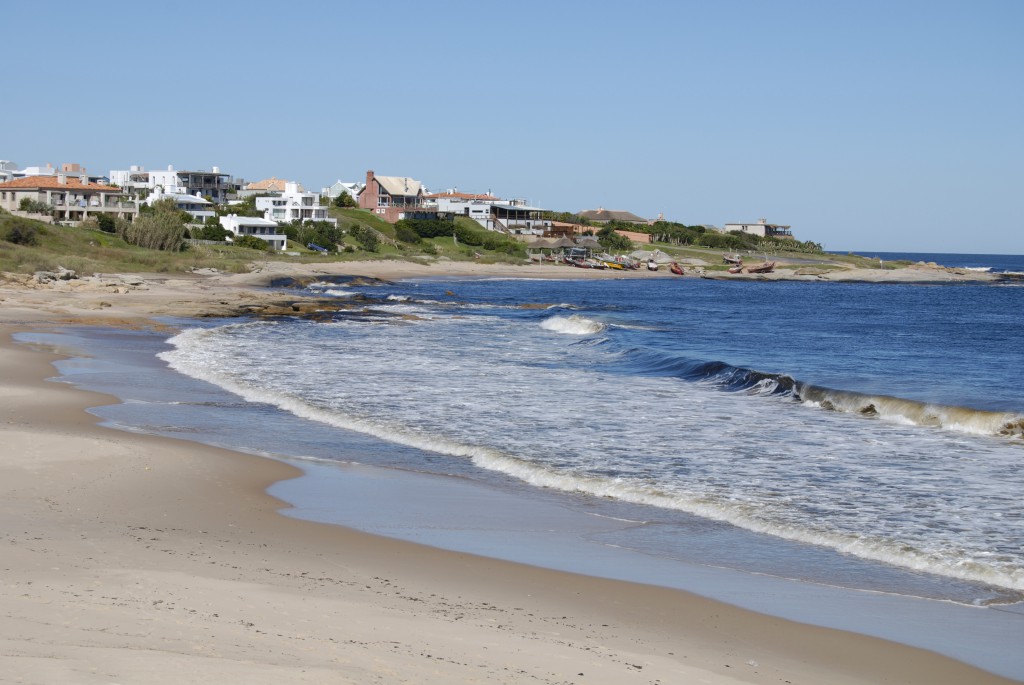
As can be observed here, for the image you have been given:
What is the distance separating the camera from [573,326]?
43.3 m

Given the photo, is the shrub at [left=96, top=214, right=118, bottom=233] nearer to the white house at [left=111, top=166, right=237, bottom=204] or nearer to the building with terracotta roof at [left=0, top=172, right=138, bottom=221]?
the building with terracotta roof at [left=0, top=172, right=138, bottom=221]

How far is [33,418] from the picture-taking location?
1612 centimetres

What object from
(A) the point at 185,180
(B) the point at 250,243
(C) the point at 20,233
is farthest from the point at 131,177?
(C) the point at 20,233

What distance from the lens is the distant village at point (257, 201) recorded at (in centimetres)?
8869

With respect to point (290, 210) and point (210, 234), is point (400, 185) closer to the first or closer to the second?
point (290, 210)

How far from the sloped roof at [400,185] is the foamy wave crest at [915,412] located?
114 metres

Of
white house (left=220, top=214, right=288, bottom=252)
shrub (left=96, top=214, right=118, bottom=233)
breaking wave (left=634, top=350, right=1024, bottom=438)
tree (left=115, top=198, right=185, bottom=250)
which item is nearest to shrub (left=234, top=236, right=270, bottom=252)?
white house (left=220, top=214, right=288, bottom=252)

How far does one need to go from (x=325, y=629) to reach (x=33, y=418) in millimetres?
11151

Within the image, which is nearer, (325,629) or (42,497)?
(325,629)

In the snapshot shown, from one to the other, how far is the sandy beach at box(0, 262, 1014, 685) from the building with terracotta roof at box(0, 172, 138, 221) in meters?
82.2

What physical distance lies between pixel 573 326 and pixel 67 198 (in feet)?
203

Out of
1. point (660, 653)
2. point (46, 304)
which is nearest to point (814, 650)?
point (660, 653)

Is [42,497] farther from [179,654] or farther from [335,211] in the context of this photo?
[335,211]

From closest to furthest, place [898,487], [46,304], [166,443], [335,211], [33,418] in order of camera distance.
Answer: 1. [898,487]
2. [166,443]
3. [33,418]
4. [46,304]
5. [335,211]
